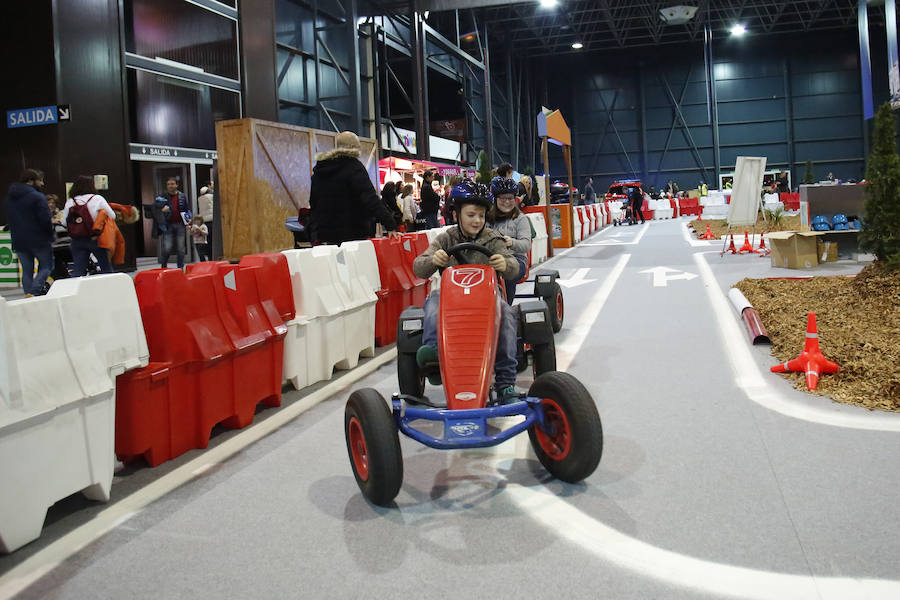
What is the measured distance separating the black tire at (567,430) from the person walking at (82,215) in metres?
7.90

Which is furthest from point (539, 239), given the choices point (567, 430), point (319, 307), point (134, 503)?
point (134, 503)

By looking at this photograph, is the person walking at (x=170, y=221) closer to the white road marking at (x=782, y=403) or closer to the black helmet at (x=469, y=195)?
the white road marking at (x=782, y=403)

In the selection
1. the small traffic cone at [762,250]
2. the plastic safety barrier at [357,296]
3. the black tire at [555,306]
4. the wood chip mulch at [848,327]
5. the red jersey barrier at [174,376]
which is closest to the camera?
the red jersey barrier at [174,376]

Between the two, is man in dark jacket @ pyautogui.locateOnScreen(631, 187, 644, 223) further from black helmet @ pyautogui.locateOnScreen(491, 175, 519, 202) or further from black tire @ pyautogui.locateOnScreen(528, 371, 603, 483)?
black tire @ pyautogui.locateOnScreen(528, 371, 603, 483)

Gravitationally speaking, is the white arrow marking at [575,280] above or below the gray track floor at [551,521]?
above

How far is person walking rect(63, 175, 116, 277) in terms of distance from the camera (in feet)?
32.1

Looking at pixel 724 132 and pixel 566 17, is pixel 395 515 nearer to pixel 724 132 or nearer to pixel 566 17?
pixel 566 17

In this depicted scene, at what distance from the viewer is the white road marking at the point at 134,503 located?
295 cm

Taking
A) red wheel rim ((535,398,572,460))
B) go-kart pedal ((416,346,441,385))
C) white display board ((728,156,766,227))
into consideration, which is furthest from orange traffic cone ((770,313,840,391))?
white display board ((728,156,766,227))

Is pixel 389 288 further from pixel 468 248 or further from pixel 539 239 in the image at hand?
pixel 539 239

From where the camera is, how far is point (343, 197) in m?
7.53

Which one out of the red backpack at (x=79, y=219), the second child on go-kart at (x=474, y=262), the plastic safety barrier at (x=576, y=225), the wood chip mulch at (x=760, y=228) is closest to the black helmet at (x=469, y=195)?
the second child on go-kart at (x=474, y=262)

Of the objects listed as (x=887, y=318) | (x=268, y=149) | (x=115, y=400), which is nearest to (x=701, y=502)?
(x=115, y=400)

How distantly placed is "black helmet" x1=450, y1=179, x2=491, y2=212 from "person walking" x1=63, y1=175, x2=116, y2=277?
21.7 ft
